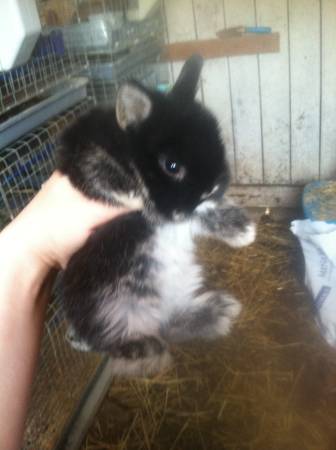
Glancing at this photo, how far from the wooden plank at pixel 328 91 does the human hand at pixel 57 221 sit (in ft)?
4.60

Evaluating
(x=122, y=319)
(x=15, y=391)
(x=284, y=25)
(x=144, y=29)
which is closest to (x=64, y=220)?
(x=122, y=319)

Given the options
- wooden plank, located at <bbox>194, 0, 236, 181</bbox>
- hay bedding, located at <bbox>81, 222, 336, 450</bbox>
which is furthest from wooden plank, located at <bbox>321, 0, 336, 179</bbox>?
hay bedding, located at <bbox>81, 222, 336, 450</bbox>

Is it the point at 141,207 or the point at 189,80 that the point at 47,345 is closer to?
the point at 141,207

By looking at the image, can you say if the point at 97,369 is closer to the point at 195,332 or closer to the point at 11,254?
the point at 195,332

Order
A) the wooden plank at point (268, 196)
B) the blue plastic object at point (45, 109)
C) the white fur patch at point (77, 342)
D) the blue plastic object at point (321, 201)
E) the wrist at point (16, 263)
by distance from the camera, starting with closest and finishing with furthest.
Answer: the wrist at point (16, 263), the white fur patch at point (77, 342), the blue plastic object at point (45, 109), the blue plastic object at point (321, 201), the wooden plank at point (268, 196)

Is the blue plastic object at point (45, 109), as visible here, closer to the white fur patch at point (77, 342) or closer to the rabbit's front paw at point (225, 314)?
the white fur patch at point (77, 342)

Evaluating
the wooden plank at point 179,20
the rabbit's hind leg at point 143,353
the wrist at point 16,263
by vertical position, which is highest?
the wooden plank at point 179,20

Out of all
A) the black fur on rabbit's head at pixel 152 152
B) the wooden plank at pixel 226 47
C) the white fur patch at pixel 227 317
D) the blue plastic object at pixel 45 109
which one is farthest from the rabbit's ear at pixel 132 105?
the wooden plank at pixel 226 47

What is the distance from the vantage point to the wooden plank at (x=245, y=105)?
199 centimetres

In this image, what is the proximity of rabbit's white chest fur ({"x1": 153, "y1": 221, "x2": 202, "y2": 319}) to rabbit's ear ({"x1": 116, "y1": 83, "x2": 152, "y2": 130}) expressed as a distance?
0.88ft

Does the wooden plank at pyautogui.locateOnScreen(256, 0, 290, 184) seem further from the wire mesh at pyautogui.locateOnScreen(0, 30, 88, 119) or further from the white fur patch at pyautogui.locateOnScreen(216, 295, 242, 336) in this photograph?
the white fur patch at pyautogui.locateOnScreen(216, 295, 242, 336)

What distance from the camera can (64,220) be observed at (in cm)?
108

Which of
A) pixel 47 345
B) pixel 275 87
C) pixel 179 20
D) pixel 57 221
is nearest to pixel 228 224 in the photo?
pixel 57 221

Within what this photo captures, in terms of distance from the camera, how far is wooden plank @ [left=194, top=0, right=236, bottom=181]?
6.63ft
